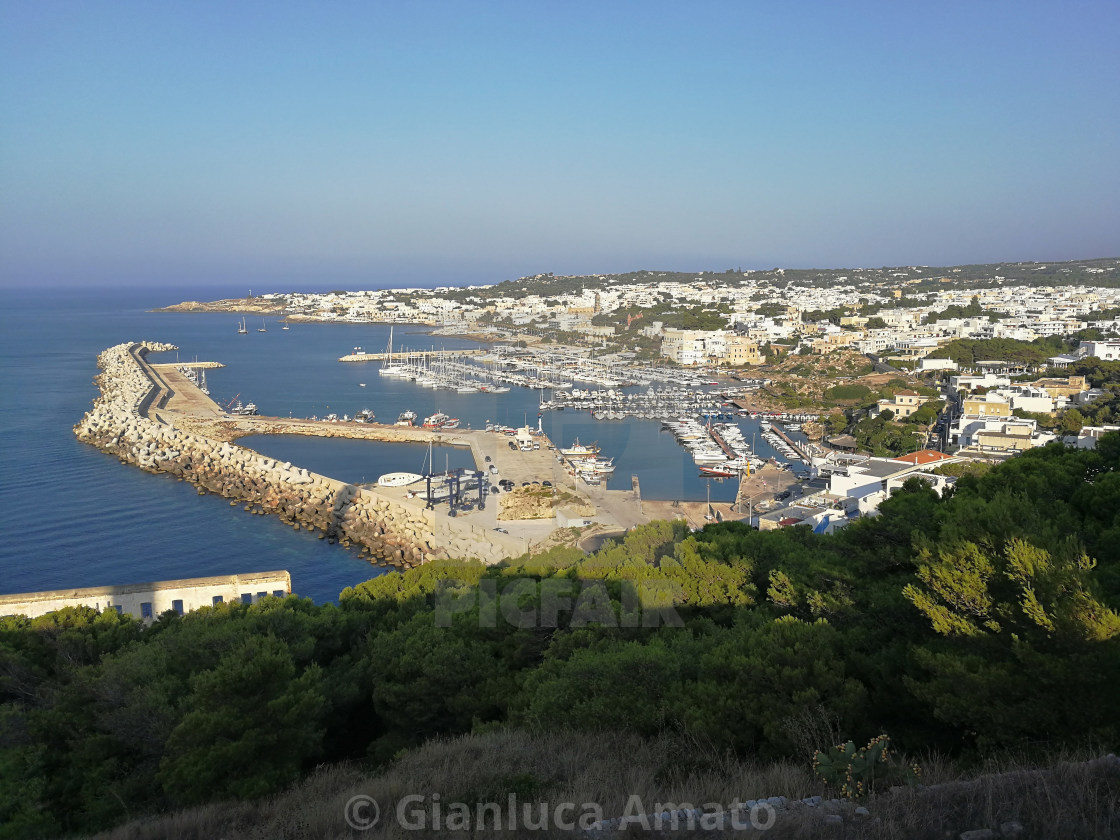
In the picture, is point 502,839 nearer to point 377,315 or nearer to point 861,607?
point 861,607

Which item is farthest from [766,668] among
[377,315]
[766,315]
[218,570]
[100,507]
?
[377,315]

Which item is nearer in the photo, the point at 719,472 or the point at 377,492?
the point at 377,492

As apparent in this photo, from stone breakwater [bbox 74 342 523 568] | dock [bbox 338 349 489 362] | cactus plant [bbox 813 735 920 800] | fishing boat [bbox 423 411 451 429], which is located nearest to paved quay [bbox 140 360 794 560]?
stone breakwater [bbox 74 342 523 568]

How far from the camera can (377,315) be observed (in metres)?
54.1

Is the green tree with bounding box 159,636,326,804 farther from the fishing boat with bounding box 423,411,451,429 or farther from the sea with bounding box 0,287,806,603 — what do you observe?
the fishing boat with bounding box 423,411,451,429

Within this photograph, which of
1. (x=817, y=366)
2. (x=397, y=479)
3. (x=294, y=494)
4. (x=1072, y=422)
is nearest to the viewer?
(x=294, y=494)

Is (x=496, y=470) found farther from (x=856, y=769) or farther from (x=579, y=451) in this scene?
(x=856, y=769)

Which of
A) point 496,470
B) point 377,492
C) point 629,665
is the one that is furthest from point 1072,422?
point 629,665

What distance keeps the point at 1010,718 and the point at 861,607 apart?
1120mm

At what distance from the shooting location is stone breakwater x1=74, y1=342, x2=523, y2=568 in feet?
31.3

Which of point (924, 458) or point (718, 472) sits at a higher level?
point (924, 458)

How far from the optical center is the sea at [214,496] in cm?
922

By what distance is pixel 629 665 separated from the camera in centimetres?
312

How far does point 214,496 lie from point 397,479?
281cm
